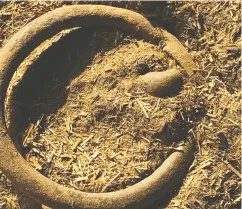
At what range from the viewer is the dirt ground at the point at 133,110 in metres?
2.98

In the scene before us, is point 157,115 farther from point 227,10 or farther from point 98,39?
point 227,10

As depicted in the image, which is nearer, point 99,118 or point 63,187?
point 63,187

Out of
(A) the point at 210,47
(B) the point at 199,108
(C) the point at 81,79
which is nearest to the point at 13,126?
(C) the point at 81,79

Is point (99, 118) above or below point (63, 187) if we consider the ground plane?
above

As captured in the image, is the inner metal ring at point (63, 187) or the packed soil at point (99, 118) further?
the packed soil at point (99, 118)

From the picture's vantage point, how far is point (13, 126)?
303cm

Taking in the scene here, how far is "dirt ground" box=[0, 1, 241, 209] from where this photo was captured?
9.77ft

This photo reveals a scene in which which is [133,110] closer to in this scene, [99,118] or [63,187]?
[99,118]

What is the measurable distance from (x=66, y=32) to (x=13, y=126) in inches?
26.4

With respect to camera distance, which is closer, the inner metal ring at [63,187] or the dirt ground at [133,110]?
the inner metal ring at [63,187]

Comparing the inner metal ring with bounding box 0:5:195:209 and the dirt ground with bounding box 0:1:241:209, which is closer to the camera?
the inner metal ring with bounding box 0:5:195:209

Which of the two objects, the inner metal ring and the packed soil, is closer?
the inner metal ring

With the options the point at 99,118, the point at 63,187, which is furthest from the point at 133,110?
the point at 63,187

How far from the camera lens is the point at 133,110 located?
3004mm
